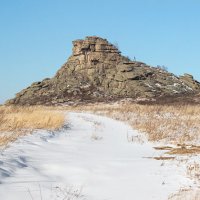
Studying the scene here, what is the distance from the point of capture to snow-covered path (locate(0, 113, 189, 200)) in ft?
17.8

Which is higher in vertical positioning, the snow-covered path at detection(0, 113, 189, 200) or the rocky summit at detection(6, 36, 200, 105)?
the rocky summit at detection(6, 36, 200, 105)

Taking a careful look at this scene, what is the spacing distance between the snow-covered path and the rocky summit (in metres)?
50.7

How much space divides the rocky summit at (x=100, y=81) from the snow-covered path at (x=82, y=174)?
50.7 m

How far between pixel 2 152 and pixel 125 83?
60.5 m

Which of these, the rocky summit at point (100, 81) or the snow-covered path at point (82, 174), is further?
the rocky summit at point (100, 81)

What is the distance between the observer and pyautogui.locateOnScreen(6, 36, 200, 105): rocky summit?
64.8m

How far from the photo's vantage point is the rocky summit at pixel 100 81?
64.8m

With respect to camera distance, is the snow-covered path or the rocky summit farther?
the rocky summit

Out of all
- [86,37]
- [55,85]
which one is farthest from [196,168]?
[86,37]

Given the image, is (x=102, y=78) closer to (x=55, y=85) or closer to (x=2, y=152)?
(x=55, y=85)

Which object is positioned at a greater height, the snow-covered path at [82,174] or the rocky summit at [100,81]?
the rocky summit at [100,81]

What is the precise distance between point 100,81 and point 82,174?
64.9m

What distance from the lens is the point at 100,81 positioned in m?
71.6

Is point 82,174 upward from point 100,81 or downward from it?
downward
